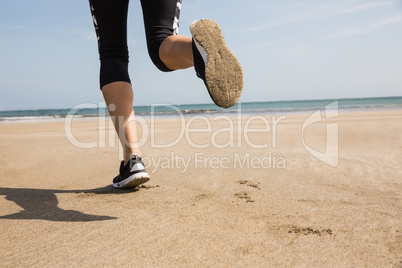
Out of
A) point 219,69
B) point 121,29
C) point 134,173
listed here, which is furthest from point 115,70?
point 219,69

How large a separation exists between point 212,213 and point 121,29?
96 cm

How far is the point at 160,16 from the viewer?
135 centimetres

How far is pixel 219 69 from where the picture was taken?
1.06 m

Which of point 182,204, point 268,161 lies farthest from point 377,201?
point 268,161

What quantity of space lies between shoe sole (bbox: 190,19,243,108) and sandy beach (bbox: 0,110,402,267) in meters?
0.42

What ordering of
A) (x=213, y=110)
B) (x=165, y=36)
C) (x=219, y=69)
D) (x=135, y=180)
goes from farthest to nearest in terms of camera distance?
1. (x=213, y=110)
2. (x=135, y=180)
3. (x=165, y=36)
4. (x=219, y=69)

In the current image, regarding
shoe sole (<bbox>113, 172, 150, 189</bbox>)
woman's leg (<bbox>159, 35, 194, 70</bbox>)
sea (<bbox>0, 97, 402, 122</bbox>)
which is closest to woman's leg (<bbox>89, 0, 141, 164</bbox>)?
shoe sole (<bbox>113, 172, 150, 189</bbox>)

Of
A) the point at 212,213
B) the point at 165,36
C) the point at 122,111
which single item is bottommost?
the point at 212,213

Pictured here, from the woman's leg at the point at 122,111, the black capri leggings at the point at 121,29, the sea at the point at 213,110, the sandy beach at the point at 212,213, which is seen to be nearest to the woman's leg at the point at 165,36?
the black capri leggings at the point at 121,29

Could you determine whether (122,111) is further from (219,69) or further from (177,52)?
(219,69)

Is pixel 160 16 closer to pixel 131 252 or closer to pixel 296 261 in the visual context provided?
pixel 131 252

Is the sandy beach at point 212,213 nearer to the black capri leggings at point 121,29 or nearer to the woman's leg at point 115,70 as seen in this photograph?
the woman's leg at point 115,70

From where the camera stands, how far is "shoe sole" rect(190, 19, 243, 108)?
1.05 metres

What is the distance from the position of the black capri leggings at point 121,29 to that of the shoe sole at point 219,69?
0.28m
